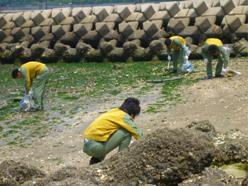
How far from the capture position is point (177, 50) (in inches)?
929

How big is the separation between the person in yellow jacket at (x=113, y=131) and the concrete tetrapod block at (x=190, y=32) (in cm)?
2084

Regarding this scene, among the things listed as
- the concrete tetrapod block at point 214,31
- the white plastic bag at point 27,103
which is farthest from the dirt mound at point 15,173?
the concrete tetrapod block at point 214,31

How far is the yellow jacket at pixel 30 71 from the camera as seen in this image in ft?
60.4

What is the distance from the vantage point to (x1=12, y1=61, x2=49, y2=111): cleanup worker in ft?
60.4

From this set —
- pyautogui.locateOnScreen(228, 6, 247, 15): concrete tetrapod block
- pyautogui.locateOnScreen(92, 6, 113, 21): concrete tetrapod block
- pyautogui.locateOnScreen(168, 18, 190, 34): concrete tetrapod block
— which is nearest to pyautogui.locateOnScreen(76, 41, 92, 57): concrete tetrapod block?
pyautogui.locateOnScreen(92, 6, 113, 21): concrete tetrapod block

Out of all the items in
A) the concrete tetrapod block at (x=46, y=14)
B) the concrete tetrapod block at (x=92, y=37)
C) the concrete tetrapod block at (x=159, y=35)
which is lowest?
the concrete tetrapod block at (x=92, y=37)

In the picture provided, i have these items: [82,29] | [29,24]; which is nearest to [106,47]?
[82,29]

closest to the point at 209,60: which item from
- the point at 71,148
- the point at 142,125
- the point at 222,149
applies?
the point at 142,125

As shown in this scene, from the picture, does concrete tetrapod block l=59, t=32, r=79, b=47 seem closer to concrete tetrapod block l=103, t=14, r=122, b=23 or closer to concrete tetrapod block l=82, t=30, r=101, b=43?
concrete tetrapod block l=82, t=30, r=101, b=43

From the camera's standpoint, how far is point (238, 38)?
2983 cm

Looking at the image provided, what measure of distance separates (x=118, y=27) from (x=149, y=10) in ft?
6.57

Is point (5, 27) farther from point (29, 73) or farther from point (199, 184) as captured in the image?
point (199, 184)

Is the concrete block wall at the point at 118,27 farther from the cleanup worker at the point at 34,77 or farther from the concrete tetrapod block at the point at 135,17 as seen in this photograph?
the cleanup worker at the point at 34,77

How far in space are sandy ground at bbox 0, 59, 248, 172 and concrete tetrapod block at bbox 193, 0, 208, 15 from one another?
11.7m
